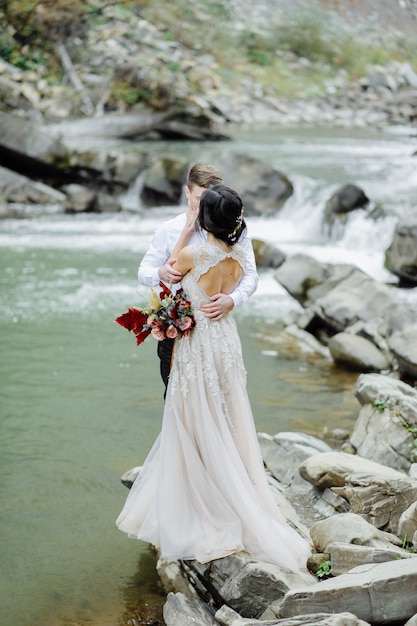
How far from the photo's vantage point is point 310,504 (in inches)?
218

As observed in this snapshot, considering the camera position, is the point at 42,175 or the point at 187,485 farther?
the point at 42,175

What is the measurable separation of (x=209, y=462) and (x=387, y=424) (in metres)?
2.32

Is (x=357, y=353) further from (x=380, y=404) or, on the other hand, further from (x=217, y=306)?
(x=217, y=306)

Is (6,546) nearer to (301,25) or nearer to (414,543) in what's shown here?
(414,543)

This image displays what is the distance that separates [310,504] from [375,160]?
58.7ft

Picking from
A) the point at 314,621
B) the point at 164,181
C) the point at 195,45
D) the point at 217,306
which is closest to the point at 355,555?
the point at 314,621

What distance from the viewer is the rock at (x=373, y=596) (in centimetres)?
368

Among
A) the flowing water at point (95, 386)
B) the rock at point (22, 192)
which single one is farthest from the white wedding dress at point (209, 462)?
the rock at point (22, 192)

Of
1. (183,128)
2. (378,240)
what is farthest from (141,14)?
(378,240)

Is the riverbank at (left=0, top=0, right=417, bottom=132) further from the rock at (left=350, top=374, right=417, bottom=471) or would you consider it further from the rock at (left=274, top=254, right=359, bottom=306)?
the rock at (left=350, top=374, right=417, bottom=471)

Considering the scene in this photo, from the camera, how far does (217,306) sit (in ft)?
14.7

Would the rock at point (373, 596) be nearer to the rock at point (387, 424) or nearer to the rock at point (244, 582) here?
the rock at point (244, 582)

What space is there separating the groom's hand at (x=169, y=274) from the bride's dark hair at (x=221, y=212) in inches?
11.4

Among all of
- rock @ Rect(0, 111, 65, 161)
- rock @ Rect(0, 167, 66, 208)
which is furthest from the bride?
rock @ Rect(0, 111, 65, 161)
